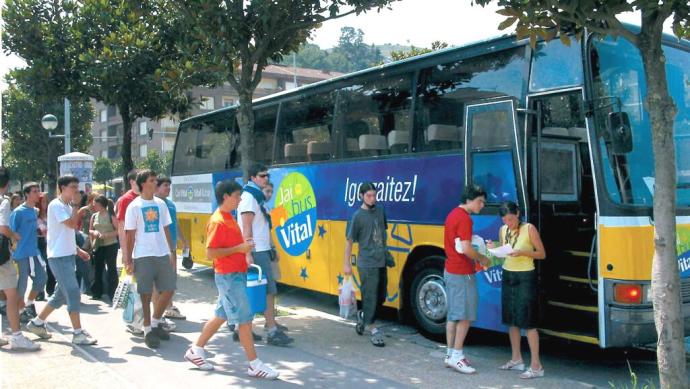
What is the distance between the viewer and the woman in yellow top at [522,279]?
20.2 ft

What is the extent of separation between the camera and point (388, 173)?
8289 millimetres

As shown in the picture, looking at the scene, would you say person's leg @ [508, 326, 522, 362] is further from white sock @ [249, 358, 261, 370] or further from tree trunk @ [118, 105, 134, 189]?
tree trunk @ [118, 105, 134, 189]

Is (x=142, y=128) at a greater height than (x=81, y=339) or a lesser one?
greater

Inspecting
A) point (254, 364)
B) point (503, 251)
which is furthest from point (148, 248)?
point (503, 251)

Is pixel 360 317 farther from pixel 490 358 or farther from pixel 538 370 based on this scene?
pixel 538 370

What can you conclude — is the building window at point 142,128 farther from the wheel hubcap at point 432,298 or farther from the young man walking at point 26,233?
the wheel hubcap at point 432,298

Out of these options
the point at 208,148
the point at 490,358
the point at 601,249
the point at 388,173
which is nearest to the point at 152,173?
the point at 388,173

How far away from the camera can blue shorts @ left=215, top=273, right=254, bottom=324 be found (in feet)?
19.7

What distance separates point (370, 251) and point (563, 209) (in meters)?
2.28

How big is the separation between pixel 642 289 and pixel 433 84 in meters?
3.42

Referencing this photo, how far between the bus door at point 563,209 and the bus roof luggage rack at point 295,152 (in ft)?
13.1

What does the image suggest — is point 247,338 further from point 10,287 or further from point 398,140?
point 398,140

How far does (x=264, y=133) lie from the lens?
36.2ft

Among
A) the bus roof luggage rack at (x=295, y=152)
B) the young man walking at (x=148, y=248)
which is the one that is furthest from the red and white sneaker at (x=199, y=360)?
the bus roof luggage rack at (x=295, y=152)
